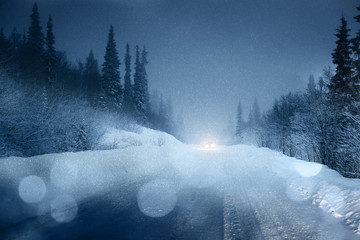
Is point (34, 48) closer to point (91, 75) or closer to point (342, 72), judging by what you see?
point (91, 75)

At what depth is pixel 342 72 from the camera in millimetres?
17922

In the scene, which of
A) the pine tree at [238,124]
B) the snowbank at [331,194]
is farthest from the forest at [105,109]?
the pine tree at [238,124]

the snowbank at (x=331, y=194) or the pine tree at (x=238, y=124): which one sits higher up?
the pine tree at (x=238, y=124)

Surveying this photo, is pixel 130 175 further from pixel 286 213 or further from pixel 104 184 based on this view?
pixel 286 213

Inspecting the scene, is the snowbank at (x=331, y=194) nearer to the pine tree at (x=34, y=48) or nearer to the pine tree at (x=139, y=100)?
the pine tree at (x=139, y=100)

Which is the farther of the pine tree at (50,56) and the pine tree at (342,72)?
the pine tree at (50,56)

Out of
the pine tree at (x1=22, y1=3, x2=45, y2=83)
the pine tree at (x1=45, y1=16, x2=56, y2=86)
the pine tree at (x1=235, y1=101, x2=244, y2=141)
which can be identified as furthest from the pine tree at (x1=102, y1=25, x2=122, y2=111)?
the pine tree at (x1=235, y1=101, x2=244, y2=141)

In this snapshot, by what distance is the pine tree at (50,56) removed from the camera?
83.6 ft

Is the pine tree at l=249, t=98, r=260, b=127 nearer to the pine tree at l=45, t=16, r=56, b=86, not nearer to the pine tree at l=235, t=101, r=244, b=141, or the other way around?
the pine tree at l=235, t=101, r=244, b=141

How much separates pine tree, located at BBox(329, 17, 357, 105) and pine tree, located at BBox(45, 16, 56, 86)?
32032 mm

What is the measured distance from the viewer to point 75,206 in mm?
4840

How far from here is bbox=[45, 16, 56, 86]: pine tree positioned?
2548 cm

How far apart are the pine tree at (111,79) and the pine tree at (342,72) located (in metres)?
26.2

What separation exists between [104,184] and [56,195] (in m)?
1.84
